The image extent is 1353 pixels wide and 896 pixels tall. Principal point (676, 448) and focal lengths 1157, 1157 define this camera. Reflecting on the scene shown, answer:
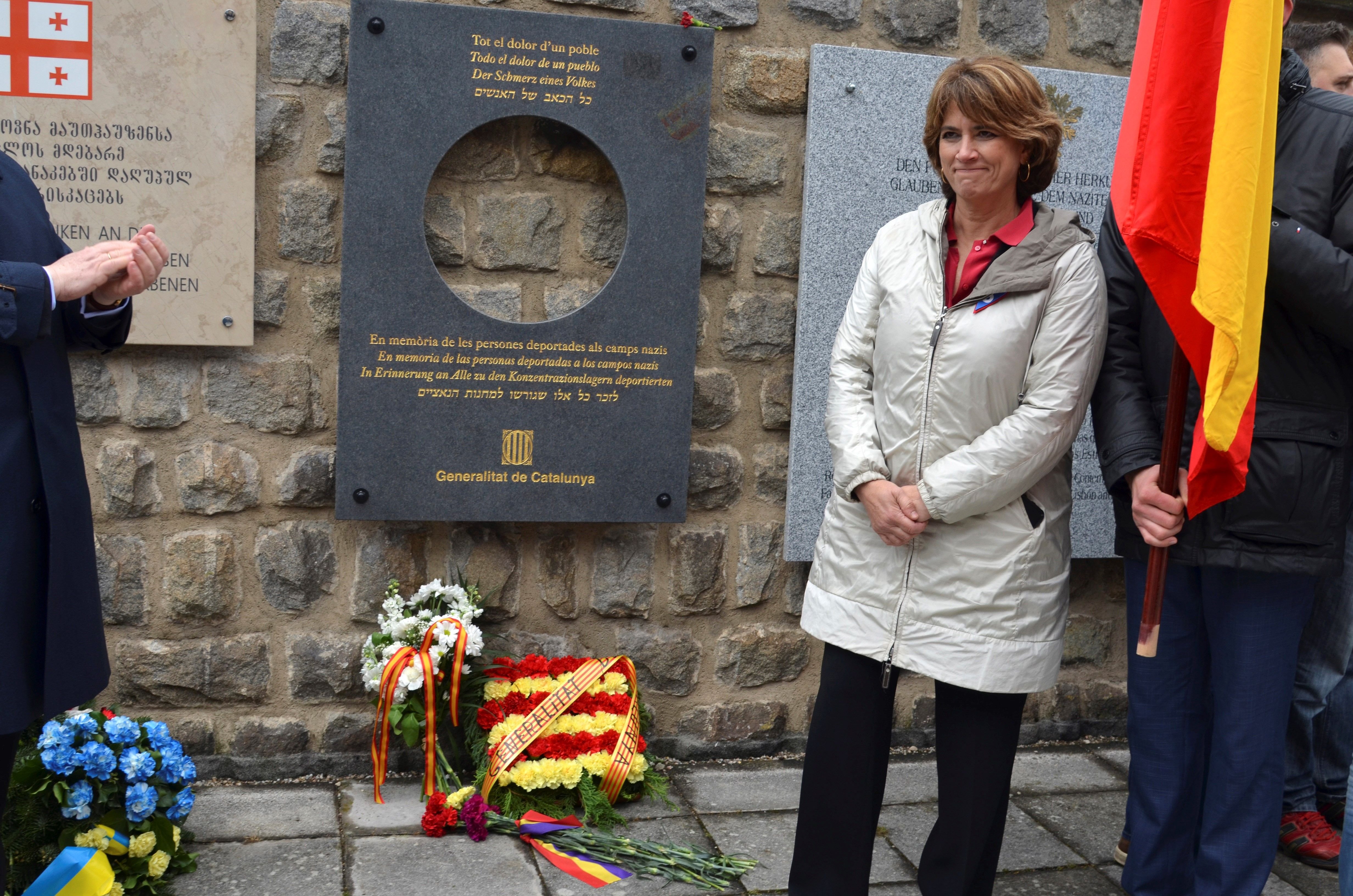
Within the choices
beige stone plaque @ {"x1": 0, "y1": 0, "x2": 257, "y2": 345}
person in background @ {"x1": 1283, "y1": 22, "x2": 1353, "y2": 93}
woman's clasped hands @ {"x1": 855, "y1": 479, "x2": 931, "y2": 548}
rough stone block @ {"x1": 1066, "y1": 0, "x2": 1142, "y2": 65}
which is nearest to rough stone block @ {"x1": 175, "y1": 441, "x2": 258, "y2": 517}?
beige stone plaque @ {"x1": 0, "y1": 0, "x2": 257, "y2": 345}

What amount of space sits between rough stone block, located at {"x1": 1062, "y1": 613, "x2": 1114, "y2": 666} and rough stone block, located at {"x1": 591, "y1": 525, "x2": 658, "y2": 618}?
4.30 feet

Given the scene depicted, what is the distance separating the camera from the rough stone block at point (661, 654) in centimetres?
317

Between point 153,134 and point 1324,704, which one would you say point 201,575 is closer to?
point 153,134

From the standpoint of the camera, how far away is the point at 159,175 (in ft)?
8.95

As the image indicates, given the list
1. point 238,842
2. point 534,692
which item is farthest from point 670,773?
point 238,842

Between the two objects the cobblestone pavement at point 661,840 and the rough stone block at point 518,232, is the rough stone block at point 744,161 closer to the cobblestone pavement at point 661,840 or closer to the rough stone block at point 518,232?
the rough stone block at point 518,232

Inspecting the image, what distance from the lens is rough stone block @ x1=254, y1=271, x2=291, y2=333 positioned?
2.85 m

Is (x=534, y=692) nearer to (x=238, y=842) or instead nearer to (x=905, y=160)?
(x=238, y=842)

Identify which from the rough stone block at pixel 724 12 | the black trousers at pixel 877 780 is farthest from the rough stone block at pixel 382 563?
the rough stone block at pixel 724 12

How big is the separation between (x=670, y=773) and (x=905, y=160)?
177cm

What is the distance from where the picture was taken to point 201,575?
2889 millimetres

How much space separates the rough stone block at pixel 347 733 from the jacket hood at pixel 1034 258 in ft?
6.31

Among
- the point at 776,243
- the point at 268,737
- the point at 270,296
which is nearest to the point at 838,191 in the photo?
the point at 776,243

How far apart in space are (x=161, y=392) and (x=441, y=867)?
1.32 metres
